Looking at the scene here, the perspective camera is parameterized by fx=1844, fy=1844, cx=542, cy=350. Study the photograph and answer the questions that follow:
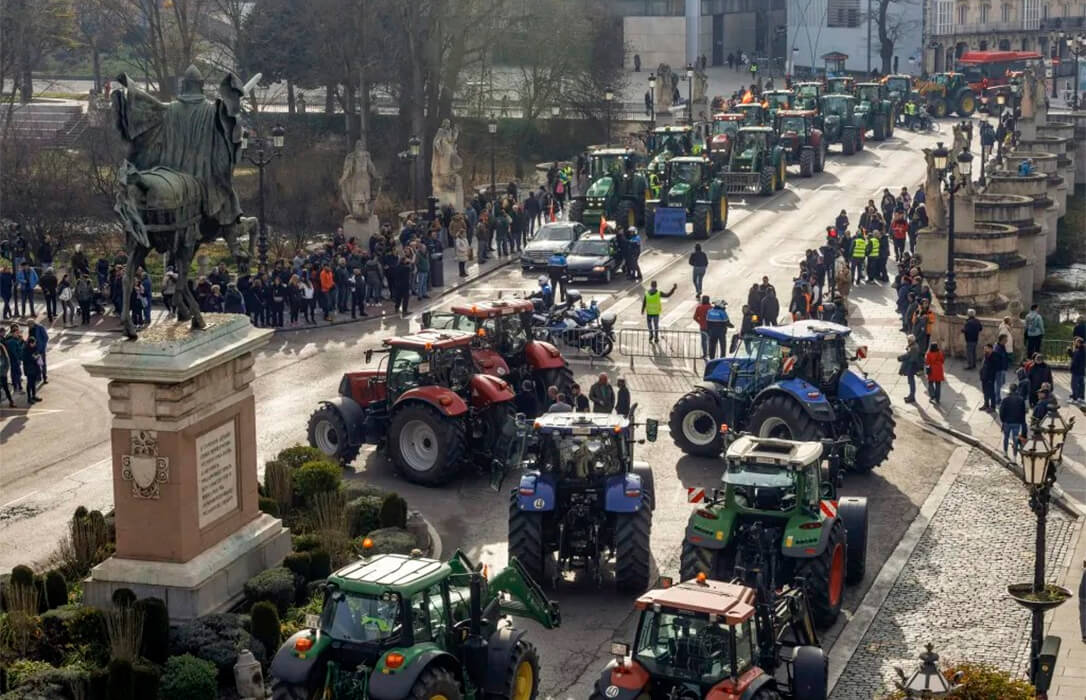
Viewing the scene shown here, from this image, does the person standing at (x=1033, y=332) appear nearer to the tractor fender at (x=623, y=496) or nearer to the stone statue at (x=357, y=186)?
the tractor fender at (x=623, y=496)

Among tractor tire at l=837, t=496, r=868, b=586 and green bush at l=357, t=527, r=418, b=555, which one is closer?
green bush at l=357, t=527, r=418, b=555

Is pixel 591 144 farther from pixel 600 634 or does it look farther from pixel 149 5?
pixel 600 634

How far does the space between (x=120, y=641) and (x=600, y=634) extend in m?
5.98

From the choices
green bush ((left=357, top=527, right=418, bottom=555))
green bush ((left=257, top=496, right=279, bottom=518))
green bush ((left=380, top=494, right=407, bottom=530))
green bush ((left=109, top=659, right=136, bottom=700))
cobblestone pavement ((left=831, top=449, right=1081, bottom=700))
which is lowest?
cobblestone pavement ((left=831, top=449, right=1081, bottom=700))

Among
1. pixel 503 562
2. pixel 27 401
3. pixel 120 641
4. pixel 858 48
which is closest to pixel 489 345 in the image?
pixel 503 562

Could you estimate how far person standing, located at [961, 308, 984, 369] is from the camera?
37312 millimetres

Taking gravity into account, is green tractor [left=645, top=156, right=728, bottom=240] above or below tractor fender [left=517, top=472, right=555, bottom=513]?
above

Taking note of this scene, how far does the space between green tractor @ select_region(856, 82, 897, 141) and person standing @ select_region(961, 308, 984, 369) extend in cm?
3912

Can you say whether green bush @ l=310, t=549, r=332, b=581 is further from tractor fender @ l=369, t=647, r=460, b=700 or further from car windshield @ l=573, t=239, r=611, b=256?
car windshield @ l=573, t=239, r=611, b=256

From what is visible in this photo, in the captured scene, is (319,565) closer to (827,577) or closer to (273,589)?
(273,589)

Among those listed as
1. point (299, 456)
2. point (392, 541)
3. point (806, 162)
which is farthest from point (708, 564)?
point (806, 162)

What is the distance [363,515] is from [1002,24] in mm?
94521

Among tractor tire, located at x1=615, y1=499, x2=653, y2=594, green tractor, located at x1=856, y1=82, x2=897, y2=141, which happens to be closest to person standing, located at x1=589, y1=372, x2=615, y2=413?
tractor tire, located at x1=615, y1=499, x2=653, y2=594

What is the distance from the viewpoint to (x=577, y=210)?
54.5 metres
